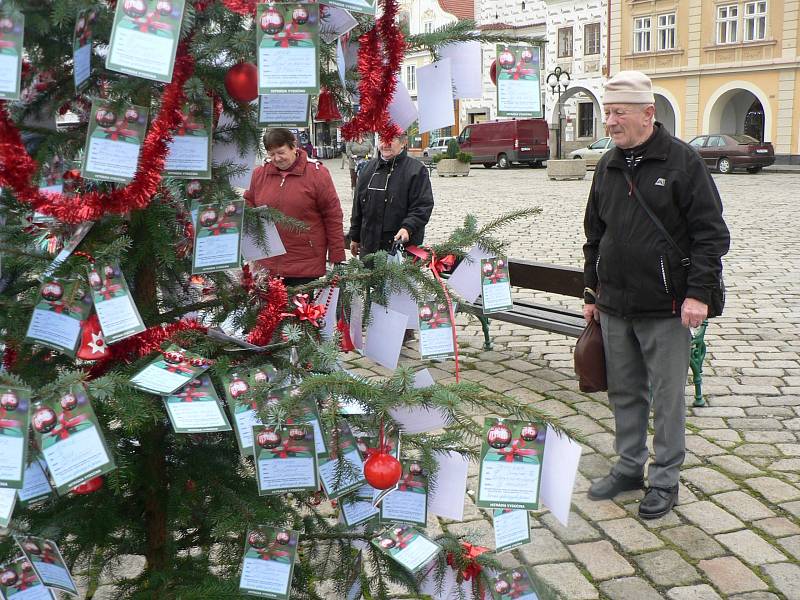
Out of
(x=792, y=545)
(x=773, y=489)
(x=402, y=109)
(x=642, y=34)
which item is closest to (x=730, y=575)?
(x=792, y=545)

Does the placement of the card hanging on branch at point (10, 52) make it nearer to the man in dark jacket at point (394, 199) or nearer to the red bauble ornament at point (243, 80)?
the red bauble ornament at point (243, 80)

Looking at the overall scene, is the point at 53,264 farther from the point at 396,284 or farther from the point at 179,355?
the point at 396,284

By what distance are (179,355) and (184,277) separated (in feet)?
1.18

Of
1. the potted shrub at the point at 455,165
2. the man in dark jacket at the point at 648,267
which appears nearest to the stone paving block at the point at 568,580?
the man in dark jacket at the point at 648,267

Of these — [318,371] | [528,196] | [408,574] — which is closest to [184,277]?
[318,371]

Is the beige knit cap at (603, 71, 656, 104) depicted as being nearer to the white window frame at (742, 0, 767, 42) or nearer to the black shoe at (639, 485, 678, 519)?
the black shoe at (639, 485, 678, 519)

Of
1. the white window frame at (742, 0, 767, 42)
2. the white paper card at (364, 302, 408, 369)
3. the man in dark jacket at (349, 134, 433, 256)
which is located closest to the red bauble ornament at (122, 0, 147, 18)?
the white paper card at (364, 302, 408, 369)

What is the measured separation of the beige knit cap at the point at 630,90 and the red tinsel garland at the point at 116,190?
2268 mm

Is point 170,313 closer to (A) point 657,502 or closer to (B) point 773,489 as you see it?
(A) point 657,502

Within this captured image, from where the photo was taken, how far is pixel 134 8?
178 cm

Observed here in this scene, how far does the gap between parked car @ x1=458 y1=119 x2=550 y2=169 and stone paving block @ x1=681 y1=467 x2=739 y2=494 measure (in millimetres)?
28944

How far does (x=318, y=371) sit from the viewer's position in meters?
2.16

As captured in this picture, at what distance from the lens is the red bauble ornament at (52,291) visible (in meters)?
2.00

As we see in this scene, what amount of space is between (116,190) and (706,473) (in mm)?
3484
